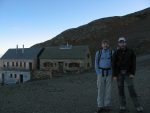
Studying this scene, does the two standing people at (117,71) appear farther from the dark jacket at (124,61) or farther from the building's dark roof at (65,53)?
the building's dark roof at (65,53)

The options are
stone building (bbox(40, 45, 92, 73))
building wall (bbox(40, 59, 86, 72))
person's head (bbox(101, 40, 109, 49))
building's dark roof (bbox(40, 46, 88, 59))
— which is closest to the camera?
person's head (bbox(101, 40, 109, 49))

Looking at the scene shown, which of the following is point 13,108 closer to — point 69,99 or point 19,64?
point 69,99

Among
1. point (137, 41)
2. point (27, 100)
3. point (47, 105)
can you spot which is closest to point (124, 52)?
point (47, 105)

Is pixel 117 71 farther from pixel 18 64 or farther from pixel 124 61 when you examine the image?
pixel 18 64

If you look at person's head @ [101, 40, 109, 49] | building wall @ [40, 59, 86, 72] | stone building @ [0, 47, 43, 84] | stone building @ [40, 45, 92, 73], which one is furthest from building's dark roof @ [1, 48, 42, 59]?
person's head @ [101, 40, 109, 49]

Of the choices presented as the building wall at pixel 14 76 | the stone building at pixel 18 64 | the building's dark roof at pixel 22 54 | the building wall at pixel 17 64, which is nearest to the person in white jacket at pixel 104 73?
the building wall at pixel 14 76

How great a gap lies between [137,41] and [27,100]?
237 ft

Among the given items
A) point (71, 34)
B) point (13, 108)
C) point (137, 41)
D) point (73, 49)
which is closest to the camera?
point (13, 108)

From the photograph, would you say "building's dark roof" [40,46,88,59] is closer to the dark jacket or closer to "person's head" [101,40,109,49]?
"person's head" [101,40,109,49]

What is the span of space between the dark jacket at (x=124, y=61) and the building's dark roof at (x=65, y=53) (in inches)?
1988

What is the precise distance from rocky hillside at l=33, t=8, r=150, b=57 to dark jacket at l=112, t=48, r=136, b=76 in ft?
297

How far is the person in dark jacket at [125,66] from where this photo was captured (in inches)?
417

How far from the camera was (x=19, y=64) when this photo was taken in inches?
2660

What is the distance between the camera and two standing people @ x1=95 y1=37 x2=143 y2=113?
1063 cm
